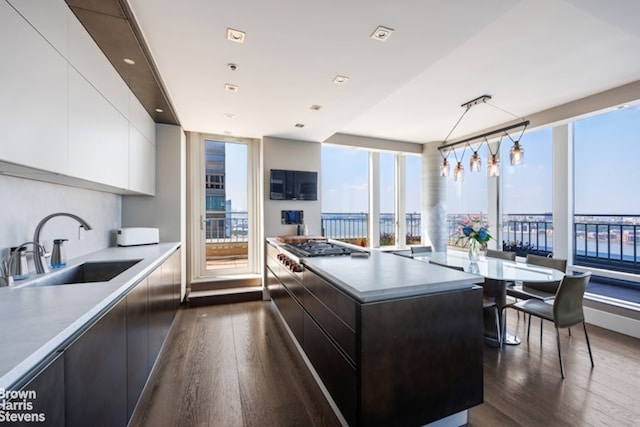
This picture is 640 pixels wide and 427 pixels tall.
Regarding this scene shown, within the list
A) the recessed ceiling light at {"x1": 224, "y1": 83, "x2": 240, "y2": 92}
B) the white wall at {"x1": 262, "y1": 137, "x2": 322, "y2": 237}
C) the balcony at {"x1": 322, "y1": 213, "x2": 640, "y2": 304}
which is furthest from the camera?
the white wall at {"x1": 262, "y1": 137, "x2": 322, "y2": 237}

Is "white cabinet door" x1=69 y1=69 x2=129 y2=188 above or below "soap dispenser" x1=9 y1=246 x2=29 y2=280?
above

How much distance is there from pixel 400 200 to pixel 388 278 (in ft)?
14.7

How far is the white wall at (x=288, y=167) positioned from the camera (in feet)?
13.8

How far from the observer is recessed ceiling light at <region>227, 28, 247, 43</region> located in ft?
5.92

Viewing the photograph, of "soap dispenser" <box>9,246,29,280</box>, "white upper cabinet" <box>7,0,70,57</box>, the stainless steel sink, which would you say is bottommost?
the stainless steel sink

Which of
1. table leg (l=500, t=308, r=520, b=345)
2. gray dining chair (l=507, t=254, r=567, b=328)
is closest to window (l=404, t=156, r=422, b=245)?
gray dining chair (l=507, t=254, r=567, b=328)

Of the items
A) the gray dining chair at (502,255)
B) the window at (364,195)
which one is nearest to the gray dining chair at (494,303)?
the gray dining chair at (502,255)

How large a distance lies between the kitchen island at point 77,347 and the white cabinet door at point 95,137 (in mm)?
741

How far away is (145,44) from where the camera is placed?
6.31 feet

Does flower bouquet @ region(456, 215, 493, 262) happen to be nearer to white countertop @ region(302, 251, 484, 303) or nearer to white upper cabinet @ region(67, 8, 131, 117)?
white countertop @ region(302, 251, 484, 303)

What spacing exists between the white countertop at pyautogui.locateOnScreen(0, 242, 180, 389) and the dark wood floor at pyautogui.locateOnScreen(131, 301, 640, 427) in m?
1.03

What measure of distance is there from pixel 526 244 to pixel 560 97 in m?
2.62

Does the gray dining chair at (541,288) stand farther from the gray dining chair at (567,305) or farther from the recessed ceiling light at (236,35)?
the recessed ceiling light at (236,35)

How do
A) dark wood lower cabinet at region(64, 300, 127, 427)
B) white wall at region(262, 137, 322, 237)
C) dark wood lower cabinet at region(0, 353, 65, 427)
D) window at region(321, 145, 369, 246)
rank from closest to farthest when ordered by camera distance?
1. dark wood lower cabinet at region(0, 353, 65, 427)
2. dark wood lower cabinet at region(64, 300, 127, 427)
3. white wall at region(262, 137, 322, 237)
4. window at region(321, 145, 369, 246)
